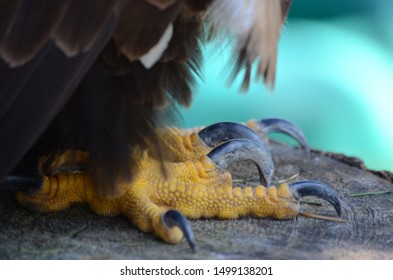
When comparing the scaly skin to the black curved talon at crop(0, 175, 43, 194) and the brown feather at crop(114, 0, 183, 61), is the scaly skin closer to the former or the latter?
the black curved talon at crop(0, 175, 43, 194)

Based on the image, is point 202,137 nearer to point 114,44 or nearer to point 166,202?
point 166,202

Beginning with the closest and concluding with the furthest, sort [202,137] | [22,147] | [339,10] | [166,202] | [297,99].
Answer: [22,147]
[166,202]
[202,137]
[297,99]
[339,10]

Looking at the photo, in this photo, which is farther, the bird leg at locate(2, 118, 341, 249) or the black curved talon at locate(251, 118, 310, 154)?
the black curved talon at locate(251, 118, 310, 154)

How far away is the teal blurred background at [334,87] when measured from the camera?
3.69 metres

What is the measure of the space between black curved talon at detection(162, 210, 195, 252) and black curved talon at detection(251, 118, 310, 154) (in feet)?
2.46

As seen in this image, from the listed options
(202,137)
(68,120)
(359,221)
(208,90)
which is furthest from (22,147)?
(208,90)

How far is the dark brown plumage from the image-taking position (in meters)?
1.35

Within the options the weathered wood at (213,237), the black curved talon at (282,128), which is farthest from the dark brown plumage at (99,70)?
the black curved talon at (282,128)

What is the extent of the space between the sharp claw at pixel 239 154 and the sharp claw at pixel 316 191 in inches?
4.8

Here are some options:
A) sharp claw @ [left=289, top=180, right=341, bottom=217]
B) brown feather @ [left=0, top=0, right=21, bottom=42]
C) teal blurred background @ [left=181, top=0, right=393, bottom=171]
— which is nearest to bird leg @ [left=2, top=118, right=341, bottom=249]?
sharp claw @ [left=289, top=180, right=341, bottom=217]

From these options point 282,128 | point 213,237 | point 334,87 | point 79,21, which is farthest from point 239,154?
point 334,87

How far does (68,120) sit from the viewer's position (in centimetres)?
153

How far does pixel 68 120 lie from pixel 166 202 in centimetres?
30

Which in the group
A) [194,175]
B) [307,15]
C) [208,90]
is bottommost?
[208,90]
